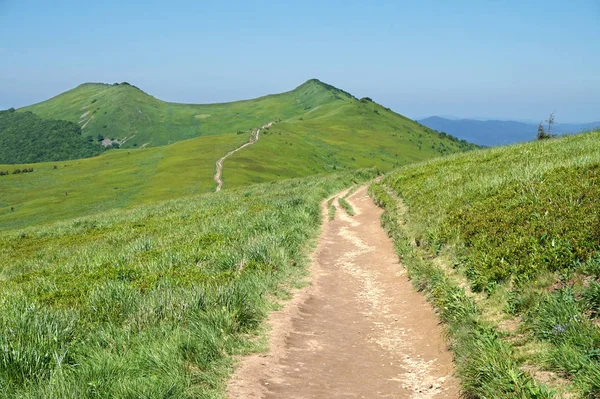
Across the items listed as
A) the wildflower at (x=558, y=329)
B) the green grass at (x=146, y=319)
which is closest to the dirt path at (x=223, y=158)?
the green grass at (x=146, y=319)

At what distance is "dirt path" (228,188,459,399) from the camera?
706 cm

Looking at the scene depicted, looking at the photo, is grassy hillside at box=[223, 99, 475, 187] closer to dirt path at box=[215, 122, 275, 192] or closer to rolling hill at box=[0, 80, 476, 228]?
rolling hill at box=[0, 80, 476, 228]

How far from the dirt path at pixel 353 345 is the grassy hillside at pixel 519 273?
0.55 metres

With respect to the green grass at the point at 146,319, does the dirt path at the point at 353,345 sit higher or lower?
lower

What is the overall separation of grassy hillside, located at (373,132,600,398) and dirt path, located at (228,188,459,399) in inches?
21.8

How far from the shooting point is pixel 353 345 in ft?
29.5

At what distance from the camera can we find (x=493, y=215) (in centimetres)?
1303

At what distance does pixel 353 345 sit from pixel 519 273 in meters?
3.68

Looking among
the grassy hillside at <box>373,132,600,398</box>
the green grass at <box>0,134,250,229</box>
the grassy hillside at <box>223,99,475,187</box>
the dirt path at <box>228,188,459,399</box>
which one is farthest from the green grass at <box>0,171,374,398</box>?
the grassy hillside at <box>223,99,475,187</box>

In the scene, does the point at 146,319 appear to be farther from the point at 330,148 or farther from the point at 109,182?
the point at 330,148

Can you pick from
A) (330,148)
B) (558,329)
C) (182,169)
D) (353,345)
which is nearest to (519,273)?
(558,329)

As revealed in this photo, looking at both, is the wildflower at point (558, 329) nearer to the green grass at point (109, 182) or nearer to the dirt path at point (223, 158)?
the dirt path at point (223, 158)

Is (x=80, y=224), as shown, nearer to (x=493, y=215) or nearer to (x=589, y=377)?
(x=493, y=215)

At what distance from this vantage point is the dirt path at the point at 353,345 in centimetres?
706
